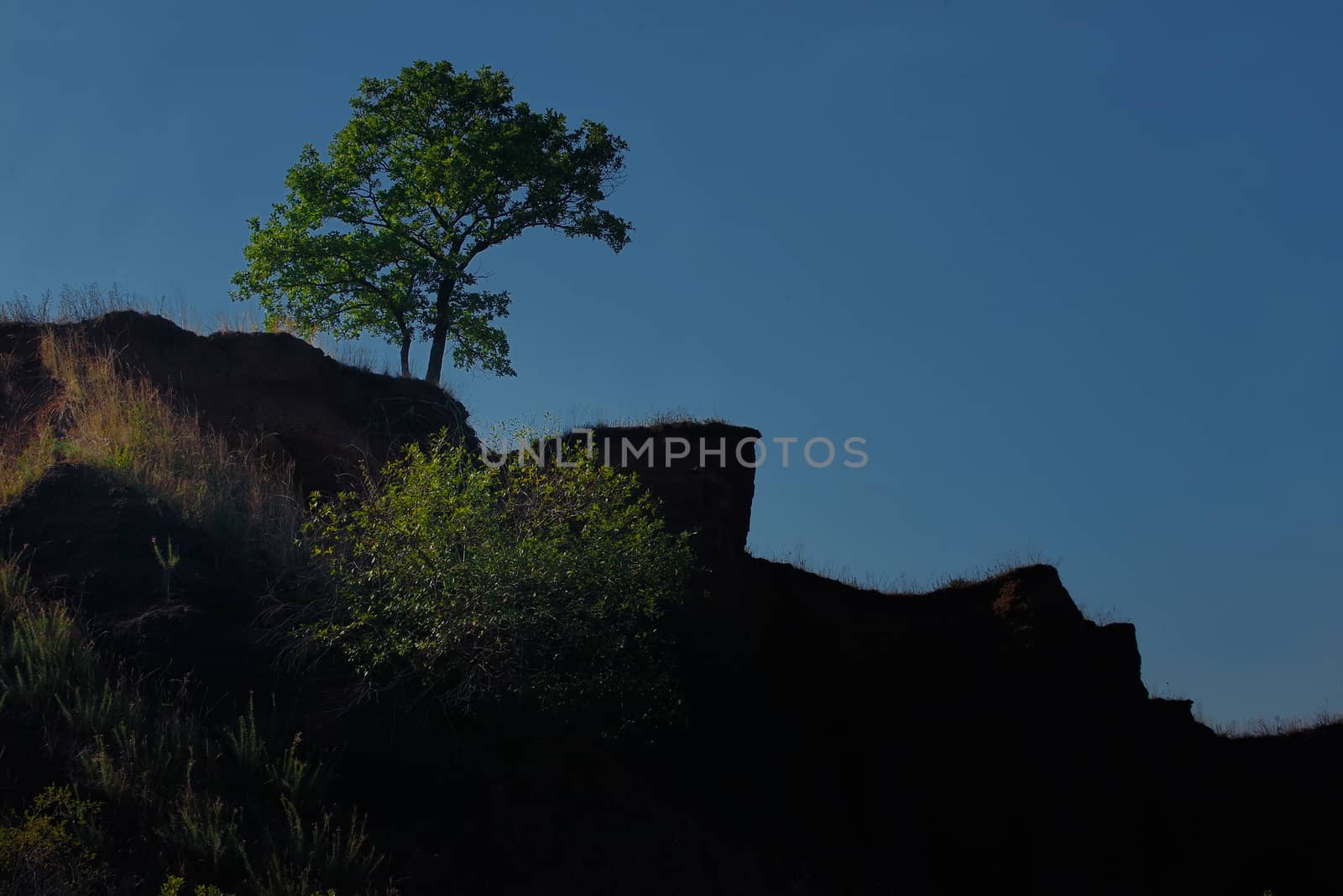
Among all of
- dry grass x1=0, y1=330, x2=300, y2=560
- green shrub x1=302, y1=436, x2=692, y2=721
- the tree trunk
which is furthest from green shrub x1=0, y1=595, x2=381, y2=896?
the tree trunk

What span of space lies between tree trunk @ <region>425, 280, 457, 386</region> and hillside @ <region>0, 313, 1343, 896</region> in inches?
231

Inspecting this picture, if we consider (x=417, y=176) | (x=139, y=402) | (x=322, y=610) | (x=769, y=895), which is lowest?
(x=769, y=895)

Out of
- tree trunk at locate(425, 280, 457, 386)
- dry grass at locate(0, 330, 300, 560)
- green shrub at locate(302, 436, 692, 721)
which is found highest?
tree trunk at locate(425, 280, 457, 386)

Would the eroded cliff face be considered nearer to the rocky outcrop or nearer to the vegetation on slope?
Answer: the rocky outcrop

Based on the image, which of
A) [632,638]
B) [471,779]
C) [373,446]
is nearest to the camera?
[471,779]

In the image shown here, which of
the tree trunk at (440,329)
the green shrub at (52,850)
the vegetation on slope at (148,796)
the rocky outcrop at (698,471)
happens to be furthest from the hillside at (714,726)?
the tree trunk at (440,329)

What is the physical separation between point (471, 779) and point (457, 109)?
2060 cm

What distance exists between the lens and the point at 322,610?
11781mm

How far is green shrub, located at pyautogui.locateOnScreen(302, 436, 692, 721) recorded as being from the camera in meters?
10.9

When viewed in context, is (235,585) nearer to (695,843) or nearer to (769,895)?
(695,843)

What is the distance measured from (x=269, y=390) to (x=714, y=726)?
981cm

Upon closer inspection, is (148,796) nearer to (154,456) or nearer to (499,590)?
(499,590)

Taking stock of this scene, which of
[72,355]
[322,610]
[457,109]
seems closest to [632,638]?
[322,610]

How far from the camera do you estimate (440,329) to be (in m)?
26.7
